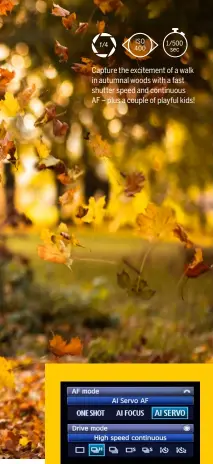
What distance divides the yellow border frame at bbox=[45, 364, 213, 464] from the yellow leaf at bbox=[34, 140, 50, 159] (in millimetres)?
737

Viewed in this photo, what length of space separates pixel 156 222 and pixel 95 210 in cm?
22

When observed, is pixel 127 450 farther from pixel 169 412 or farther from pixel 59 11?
pixel 59 11

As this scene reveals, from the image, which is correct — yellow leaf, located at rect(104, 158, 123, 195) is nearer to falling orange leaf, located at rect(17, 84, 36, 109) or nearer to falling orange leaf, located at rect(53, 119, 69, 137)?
falling orange leaf, located at rect(53, 119, 69, 137)

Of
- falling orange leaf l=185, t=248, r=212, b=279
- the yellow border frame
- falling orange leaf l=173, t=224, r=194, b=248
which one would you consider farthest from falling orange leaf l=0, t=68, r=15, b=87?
the yellow border frame

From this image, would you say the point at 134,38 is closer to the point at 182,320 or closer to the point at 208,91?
the point at 208,91

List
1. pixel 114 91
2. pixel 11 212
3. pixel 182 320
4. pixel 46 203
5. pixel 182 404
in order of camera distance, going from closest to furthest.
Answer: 1. pixel 182 404
2. pixel 114 91
3. pixel 46 203
4. pixel 182 320
5. pixel 11 212

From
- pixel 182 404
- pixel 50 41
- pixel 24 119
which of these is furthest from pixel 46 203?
pixel 182 404

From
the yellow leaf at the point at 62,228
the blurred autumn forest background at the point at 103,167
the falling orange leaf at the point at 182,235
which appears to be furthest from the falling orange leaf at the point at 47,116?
the falling orange leaf at the point at 182,235

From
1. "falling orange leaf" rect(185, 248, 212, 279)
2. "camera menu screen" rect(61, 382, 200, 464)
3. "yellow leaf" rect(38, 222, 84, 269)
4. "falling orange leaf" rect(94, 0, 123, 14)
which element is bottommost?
"camera menu screen" rect(61, 382, 200, 464)

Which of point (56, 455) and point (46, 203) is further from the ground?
point (46, 203)

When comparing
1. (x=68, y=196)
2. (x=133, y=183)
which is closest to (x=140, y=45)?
(x=133, y=183)

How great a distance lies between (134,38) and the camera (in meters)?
2.61

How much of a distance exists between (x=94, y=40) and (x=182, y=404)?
4.19 ft

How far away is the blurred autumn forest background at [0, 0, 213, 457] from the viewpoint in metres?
2.64
